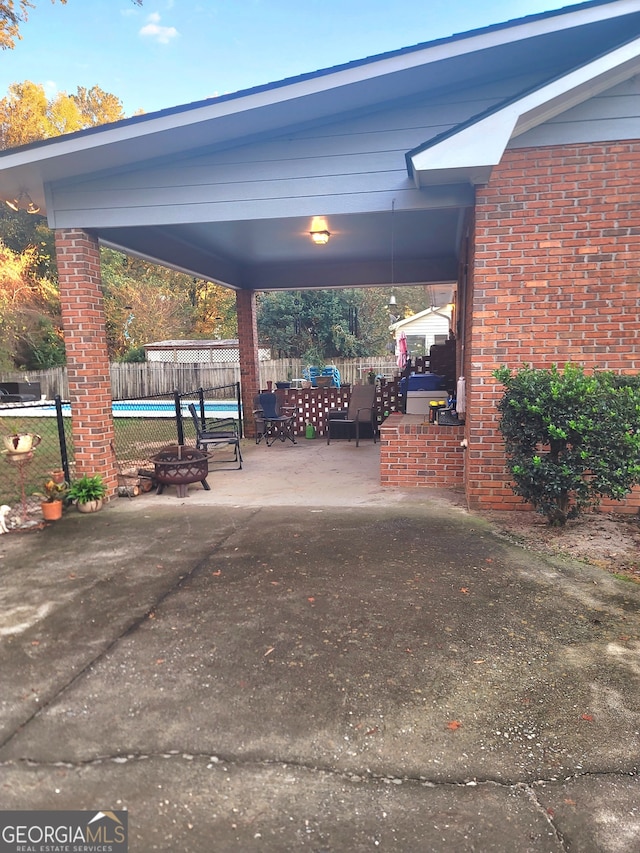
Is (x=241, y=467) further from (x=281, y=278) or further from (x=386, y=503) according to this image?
(x=281, y=278)

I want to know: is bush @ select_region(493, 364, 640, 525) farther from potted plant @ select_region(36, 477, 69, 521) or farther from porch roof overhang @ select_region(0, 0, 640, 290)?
potted plant @ select_region(36, 477, 69, 521)

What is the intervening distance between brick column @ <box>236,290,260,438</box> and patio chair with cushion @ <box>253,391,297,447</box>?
36 cm

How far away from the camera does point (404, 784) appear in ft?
5.89

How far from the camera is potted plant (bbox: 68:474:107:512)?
5.20 m

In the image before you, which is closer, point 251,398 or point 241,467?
point 241,467

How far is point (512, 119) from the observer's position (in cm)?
395

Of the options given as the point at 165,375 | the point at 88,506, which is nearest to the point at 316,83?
the point at 88,506

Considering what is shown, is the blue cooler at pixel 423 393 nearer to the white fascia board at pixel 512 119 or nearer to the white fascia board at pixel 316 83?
the white fascia board at pixel 512 119

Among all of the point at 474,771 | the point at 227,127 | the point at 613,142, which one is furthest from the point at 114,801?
the point at 613,142

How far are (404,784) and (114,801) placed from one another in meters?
0.95

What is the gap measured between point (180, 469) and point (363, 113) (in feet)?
12.5

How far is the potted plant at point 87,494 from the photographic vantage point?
17.1ft

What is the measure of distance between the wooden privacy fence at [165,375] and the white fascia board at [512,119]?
49.7 ft

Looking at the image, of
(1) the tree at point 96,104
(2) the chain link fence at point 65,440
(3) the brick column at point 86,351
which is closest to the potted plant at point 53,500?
(2) the chain link fence at point 65,440
